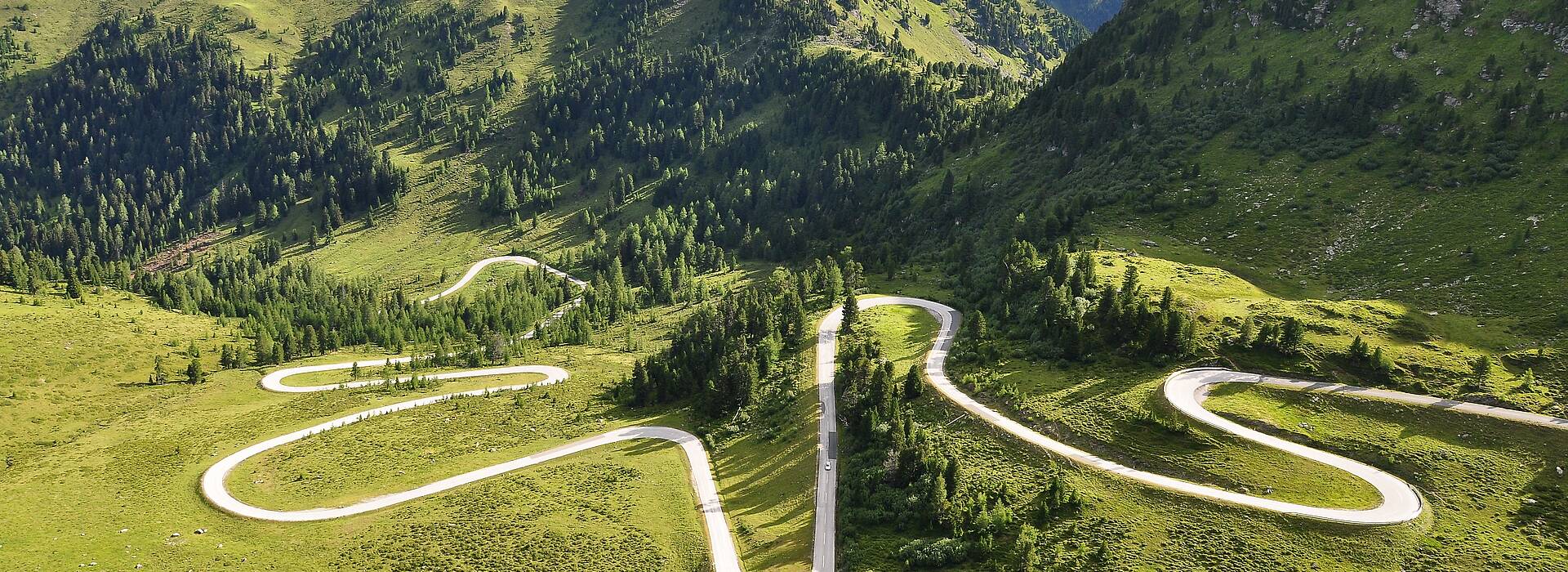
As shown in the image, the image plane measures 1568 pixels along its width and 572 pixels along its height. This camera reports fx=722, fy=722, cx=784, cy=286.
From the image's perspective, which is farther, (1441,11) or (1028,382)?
(1441,11)

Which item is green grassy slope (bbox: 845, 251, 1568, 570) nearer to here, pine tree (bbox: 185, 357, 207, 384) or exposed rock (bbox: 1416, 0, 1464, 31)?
exposed rock (bbox: 1416, 0, 1464, 31)

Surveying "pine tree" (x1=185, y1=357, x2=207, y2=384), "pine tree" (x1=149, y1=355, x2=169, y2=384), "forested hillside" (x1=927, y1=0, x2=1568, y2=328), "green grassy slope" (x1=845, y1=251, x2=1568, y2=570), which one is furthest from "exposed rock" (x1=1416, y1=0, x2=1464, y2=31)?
"pine tree" (x1=149, y1=355, x2=169, y2=384)

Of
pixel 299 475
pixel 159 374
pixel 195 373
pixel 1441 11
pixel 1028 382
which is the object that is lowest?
pixel 299 475

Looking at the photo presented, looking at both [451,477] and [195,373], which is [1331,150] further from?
[195,373]

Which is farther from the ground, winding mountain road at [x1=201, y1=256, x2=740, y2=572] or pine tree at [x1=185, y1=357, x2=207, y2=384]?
pine tree at [x1=185, y1=357, x2=207, y2=384]

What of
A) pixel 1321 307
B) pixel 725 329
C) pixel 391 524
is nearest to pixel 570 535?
pixel 391 524

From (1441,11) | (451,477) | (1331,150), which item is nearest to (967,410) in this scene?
(451,477)

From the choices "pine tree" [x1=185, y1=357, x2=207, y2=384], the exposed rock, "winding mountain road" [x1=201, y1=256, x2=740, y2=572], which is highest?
the exposed rock

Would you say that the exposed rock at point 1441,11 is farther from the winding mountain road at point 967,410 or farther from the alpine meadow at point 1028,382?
the winding mountain road at point 967,410

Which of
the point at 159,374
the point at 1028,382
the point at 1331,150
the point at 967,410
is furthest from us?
the point at 1331,150
